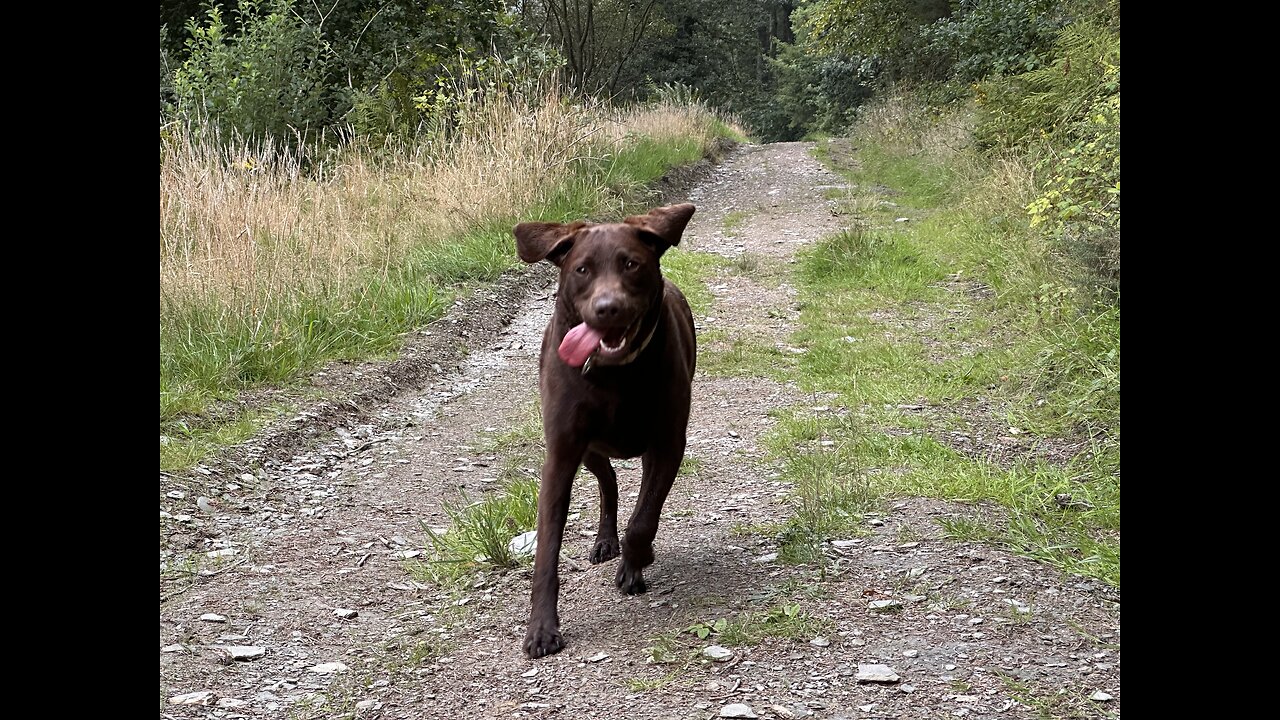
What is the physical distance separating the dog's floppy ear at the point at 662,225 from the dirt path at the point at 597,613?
51.4 inches

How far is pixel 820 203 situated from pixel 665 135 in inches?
187

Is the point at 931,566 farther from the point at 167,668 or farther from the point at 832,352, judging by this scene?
the point at 832,352

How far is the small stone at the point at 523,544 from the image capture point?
449 cm

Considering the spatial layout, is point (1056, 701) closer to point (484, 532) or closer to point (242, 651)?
point (484, 532)

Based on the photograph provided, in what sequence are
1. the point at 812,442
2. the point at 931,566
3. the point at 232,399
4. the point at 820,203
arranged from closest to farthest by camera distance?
1. the point at 931,566
2. the point at 812,442
3. the point at 232,399
4. the point at 820,203

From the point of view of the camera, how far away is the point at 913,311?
862 cm

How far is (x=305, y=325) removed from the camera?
7223 millimetres

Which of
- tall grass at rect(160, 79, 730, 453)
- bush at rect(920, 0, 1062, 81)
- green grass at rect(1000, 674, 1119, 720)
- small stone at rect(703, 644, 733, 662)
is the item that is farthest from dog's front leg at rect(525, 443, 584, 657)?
bush at rect(920, 0, 1062, 81)

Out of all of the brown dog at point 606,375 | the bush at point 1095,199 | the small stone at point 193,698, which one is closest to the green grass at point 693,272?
the bush at point 1095,199

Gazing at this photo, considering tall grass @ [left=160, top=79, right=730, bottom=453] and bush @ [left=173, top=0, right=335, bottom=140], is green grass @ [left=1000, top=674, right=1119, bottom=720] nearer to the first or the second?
tall grass @ [left=160, top=79, right=730, bottom=453]

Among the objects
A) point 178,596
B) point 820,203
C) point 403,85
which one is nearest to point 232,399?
point 178,596

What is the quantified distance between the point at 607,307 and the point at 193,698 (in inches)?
72.9

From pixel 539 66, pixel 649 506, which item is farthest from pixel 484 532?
pixel 539 66

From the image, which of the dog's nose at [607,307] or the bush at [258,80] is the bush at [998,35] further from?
the dog's nose at [607,307]
